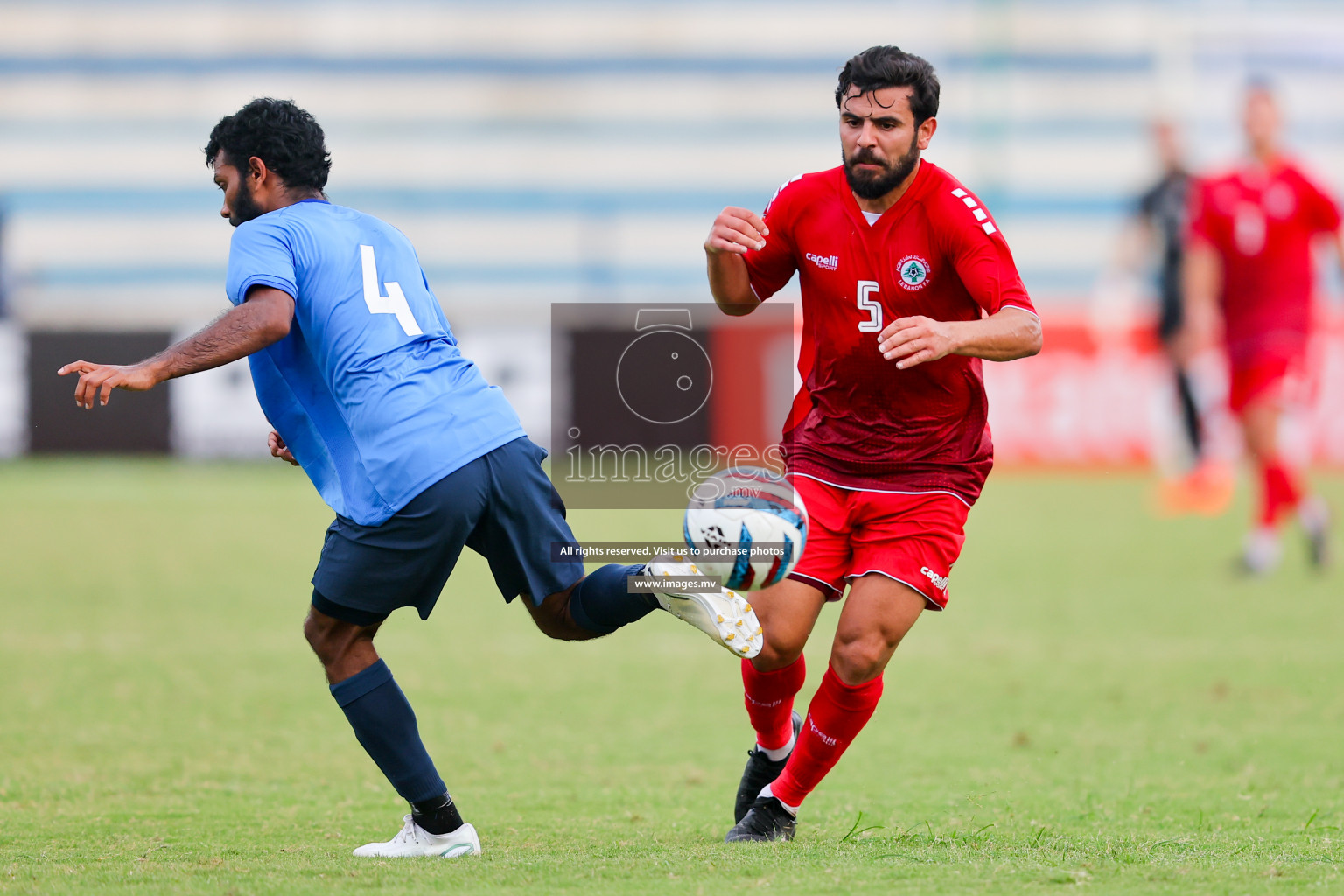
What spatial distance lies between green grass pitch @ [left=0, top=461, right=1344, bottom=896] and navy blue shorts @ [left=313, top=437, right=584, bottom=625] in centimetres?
72

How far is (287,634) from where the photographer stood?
345 inches

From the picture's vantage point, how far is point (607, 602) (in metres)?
4.41

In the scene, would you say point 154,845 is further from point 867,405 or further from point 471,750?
point 867,405

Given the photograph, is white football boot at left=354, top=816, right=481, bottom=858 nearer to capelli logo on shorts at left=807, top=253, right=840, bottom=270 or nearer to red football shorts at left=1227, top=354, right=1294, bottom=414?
capelli logo on shorts at left=807, top=253, right=840, bottom=270

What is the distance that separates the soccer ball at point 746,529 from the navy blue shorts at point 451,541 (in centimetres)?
39

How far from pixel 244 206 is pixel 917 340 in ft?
6.30

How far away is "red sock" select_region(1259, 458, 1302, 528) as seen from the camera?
10.6m

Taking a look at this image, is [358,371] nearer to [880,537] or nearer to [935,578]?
[880,537]

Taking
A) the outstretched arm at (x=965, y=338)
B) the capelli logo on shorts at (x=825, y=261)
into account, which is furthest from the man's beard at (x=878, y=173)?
the outstretched arm at (x=965, y=338)

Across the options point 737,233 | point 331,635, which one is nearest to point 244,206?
point 331,635

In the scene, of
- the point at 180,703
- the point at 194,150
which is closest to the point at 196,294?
the point at 194,150

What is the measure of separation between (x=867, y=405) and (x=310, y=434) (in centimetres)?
164

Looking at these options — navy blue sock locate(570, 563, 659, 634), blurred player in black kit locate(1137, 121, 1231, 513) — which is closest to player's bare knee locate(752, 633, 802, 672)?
navy blue sock locate(570, 563, 659, 634)

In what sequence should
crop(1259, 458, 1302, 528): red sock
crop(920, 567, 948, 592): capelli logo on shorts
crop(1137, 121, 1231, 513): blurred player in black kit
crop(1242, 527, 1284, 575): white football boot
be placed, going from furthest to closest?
crop(1137, 121, 1231, 513): blurred player in black kit
crop(1242, 527, 1284, 575): white football boot
crop(1259, 458, 1302, 528): red sock
crop(920, 567, 948, 592): capelli logo on shorts
